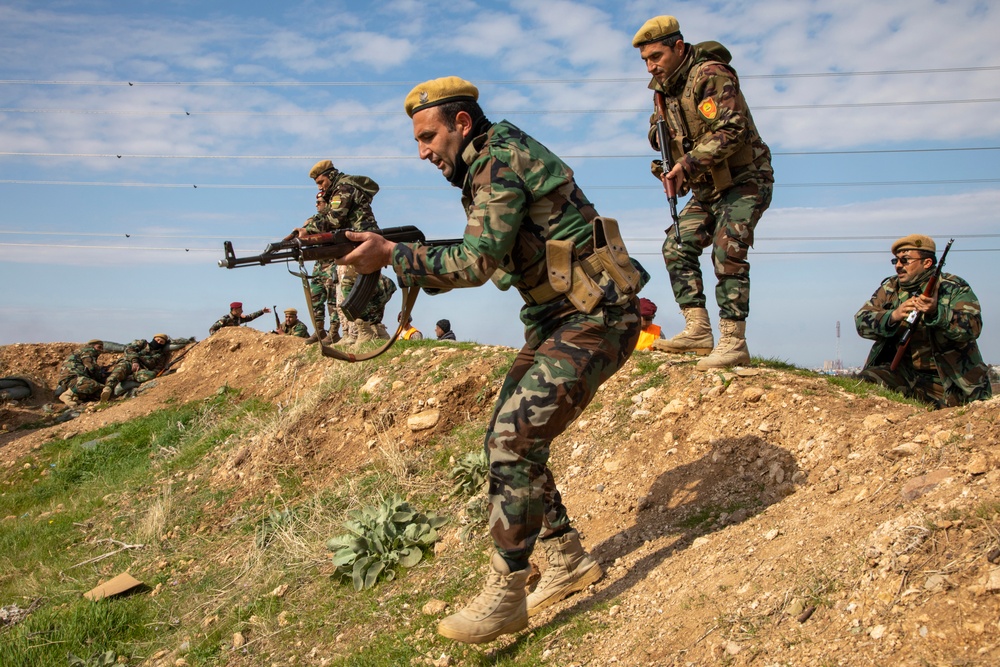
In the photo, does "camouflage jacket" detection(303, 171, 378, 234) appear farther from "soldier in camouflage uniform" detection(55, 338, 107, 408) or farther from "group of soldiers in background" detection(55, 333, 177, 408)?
"soldier in camouflage uniform" detection(55, 338, 107, 408)

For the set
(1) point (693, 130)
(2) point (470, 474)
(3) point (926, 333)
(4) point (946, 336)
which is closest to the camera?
(1) point (693, 130)

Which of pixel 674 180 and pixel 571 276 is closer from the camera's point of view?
pixel 571 276

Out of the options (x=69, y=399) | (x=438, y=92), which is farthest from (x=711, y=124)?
(x=69, y=399)

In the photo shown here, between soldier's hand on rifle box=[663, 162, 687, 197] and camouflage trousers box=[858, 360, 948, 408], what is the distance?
2.39m

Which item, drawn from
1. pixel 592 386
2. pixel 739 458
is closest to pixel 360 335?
pixel 739 458

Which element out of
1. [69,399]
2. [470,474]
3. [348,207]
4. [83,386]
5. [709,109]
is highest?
[348,207]

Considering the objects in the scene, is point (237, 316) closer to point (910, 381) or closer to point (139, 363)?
point (139, 363)

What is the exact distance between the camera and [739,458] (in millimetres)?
5234

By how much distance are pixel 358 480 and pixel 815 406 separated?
3.96 m

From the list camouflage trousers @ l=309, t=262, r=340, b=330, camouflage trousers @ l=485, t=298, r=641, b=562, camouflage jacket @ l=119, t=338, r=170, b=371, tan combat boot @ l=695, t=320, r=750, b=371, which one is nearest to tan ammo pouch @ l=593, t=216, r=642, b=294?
camouflage trousers @ l=485, t=298, r=641, b=562

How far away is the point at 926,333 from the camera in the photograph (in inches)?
266

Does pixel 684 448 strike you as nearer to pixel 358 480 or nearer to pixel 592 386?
pixel 592 386

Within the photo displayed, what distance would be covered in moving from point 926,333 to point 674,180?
256 cm

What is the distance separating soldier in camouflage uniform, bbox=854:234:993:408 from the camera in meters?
6.56
